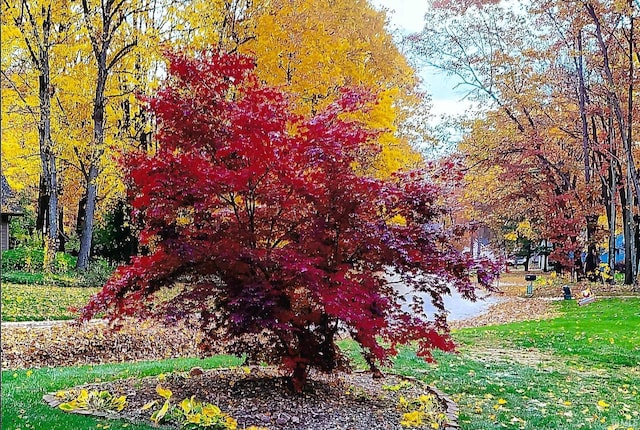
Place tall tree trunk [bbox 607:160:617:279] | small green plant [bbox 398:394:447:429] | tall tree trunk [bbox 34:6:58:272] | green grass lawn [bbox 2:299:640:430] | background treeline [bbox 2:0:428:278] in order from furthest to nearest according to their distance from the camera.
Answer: tall tree trunk [bbox 607:160:617:279] → background treeline [bbox 2:0:428:278] → tall tree trunk [bbox 34:6:58:272] → green grass lawn [bbox 2:299:640:430] → small green plant [bbox 398:394:447:429]

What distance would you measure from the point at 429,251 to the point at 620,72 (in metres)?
9.62

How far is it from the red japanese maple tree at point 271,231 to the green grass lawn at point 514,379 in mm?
630

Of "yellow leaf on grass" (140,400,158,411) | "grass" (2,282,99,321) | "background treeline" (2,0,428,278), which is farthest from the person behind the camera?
"background treeline" (2,0,428,278)

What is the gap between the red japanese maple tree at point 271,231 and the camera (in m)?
3.13

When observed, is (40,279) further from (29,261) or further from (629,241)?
(629,241)

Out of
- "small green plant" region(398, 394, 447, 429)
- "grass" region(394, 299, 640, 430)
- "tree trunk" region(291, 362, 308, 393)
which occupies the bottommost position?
"grass" region(394, 299, 640, 430)

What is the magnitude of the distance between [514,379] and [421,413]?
1823 millimetres

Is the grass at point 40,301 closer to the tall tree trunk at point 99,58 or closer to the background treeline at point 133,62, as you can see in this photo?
the background treeline at point 133,62

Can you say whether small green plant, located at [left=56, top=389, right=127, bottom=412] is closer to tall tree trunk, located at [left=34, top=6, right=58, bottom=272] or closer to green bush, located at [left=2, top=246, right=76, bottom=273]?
tall tree trunk, located at [left=34, top=6, right=58, bottom=272]

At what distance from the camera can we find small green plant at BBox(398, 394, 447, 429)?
3.15 m

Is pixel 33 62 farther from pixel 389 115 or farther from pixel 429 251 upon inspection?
pixel 429 251

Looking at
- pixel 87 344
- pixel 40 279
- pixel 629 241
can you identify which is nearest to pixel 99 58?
pixel 40 279

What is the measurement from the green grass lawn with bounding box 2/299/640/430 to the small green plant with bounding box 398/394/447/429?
0.16 metres

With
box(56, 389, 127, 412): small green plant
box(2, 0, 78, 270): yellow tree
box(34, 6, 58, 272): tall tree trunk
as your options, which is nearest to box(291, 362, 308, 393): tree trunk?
box(56, 389, 127, 412): small green plant
